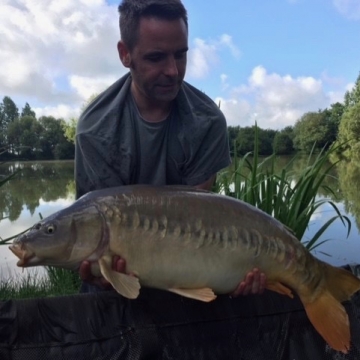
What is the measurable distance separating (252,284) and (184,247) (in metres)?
0.21

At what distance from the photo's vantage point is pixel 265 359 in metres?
1.36

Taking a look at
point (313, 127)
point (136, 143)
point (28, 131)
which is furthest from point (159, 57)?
point (313, 127)

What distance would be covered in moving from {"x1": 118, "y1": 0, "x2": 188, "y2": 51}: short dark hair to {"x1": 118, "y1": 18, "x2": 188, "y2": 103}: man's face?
0.02 m

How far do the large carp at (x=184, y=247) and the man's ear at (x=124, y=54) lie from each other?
0.46 m

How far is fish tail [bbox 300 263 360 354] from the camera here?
1.24 metres

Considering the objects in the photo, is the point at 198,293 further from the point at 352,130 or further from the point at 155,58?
the point at 352,130

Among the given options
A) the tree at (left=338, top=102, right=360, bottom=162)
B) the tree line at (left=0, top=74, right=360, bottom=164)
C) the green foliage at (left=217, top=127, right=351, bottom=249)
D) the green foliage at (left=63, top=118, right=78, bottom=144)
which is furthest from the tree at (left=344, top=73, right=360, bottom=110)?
the green foliage at (left=217, top=127, right=351, bottom=249)

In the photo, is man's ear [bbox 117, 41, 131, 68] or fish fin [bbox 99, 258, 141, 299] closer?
fish fin [bbox 99, 258, 141, 299]

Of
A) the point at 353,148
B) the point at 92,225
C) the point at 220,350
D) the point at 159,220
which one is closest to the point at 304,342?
the point at 220,350

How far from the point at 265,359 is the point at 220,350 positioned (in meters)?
0.13

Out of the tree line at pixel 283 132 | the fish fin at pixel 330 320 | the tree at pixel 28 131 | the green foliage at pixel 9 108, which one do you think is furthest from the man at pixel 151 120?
the green foliage at pixel 9 108

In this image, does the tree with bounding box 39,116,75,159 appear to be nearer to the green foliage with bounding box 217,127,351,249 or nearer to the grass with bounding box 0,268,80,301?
the grass with bounding box 0,268,80,301

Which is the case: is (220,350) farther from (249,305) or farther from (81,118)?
(81,118)

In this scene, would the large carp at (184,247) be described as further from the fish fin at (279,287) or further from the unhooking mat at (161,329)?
the unhooking mat at (161,329)
